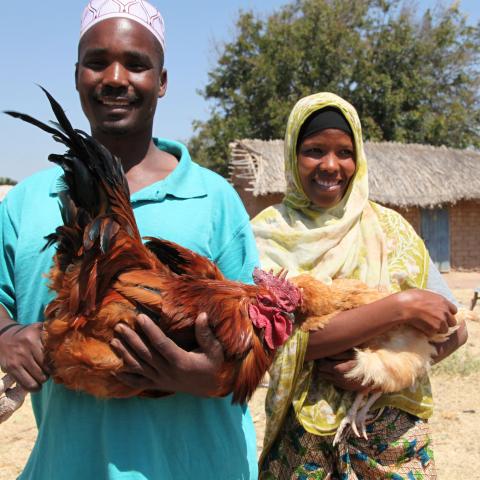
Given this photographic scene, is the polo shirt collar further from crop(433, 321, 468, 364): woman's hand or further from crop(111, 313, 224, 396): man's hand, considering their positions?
crop(433, 321, 468, 364): woman's hand

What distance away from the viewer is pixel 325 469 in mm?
2418

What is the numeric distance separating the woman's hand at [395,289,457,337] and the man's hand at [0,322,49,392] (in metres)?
1.42

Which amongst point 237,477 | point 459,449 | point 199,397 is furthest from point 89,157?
point 459,449

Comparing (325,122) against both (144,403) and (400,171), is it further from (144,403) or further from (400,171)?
(400,171)

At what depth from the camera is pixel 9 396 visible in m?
1.69

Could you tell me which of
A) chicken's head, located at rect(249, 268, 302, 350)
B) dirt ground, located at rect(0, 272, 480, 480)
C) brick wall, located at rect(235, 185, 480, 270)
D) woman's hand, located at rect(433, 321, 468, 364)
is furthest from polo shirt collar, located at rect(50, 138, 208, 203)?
brick wall, located at rect(235, 185, 480, 270)

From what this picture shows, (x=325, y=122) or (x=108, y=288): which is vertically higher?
(x=325, y=122)

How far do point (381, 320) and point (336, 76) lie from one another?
24076 millimetres

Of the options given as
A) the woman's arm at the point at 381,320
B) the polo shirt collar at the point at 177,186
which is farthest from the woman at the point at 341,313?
the polo shirt collar at the point at 177,186

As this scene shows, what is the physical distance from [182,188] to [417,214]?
17.7 metres

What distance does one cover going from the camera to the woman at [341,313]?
2.31 m

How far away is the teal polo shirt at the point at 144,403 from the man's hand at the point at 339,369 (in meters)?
0.56

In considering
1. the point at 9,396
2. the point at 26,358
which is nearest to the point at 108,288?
the point at 26,358

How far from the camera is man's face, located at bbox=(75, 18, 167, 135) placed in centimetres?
180
